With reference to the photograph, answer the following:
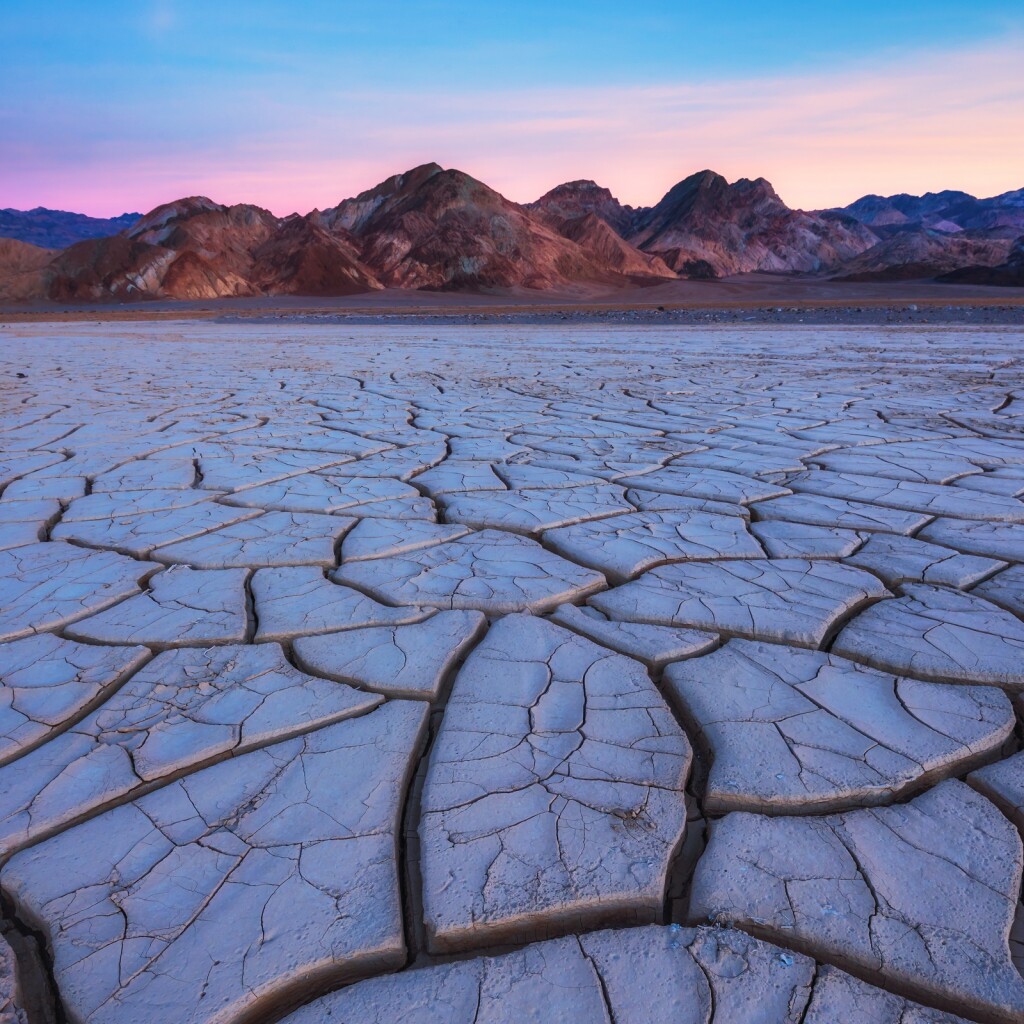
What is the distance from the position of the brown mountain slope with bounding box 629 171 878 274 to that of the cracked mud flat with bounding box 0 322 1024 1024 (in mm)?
76220

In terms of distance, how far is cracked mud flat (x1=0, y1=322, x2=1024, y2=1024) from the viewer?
2.64 feet

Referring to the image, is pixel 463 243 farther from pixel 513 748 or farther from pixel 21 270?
pixel 513 748

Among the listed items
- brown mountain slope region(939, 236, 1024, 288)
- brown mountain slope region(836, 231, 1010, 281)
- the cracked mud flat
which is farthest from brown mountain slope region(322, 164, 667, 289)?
the cracked mud flat

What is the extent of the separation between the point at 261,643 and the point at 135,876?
0.62 meters

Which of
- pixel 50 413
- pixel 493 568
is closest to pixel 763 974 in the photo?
pixel 493 568

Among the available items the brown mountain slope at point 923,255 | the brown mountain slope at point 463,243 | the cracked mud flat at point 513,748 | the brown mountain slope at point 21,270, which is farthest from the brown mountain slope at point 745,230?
the cracked mud flat at point 513,748

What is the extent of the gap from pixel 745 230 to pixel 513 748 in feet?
275

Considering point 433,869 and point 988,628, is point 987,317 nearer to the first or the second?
point 988,628

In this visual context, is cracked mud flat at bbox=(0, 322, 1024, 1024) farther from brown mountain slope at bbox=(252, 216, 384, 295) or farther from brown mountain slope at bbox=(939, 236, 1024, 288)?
brown mountain slope at bbox=(939, 236, 1024, 288)

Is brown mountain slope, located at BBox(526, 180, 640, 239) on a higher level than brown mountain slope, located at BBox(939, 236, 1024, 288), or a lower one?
higher

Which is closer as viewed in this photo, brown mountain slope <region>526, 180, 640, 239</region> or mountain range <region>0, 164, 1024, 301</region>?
mountain range <region>0, 164, 1024, 301</region>

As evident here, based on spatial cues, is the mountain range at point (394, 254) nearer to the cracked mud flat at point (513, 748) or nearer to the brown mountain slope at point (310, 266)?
the brown mountain slope at point (310, 266)

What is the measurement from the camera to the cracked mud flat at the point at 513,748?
81 cm

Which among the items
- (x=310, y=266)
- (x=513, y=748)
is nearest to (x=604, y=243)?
(x=310, y=266)
